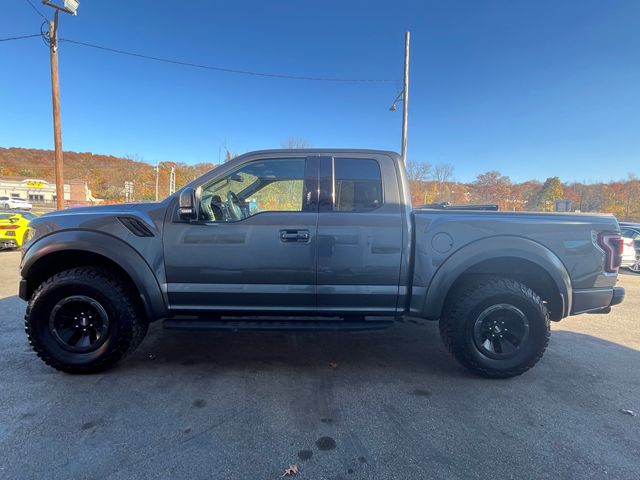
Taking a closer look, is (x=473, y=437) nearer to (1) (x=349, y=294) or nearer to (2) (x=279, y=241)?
(1) (x=349, y=294)

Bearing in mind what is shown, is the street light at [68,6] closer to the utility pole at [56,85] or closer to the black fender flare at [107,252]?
the utility pole at [56,85]

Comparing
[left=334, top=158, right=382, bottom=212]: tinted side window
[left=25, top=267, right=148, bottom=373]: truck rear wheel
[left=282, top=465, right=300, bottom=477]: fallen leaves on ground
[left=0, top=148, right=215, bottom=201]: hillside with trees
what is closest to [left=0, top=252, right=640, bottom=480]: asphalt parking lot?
[left=282, top=465, right=300, bottom=477]: fallen leaves on ground

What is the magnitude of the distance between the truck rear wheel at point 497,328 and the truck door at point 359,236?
63 cm

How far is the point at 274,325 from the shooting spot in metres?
3.06

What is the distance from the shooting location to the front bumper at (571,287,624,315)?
308cm

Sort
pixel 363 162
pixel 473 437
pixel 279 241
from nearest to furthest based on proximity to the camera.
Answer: pixel 473 437, pixel 279 241, pixel 363 162

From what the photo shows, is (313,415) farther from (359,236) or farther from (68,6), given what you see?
(68,6)

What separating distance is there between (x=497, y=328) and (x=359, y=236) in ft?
5.14

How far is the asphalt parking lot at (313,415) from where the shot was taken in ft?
6.76

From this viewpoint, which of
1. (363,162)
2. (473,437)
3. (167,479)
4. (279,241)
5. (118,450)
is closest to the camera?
(167,479)

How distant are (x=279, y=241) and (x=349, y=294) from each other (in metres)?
0.80

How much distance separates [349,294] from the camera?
10.1 ft

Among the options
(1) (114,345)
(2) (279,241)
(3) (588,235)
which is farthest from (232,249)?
(3) (588,235)

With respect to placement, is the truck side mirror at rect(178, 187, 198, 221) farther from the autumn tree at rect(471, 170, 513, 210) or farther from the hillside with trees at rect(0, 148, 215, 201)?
the hillside with trees at rect(0, 148, 215, 201)
